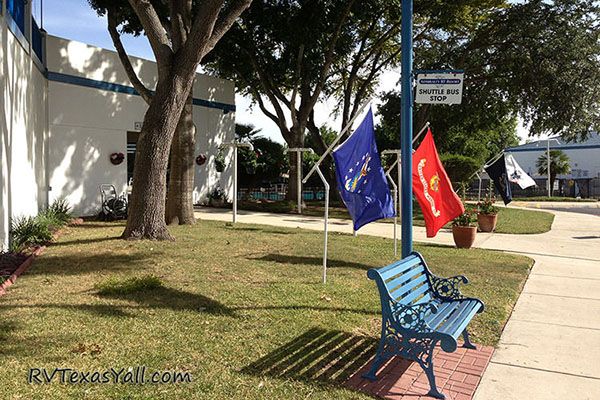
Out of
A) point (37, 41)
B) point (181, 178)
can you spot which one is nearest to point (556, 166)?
point (181, 178)

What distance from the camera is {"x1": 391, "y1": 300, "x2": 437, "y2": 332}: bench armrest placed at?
13.1 ft

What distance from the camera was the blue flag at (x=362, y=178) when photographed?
6.46 m

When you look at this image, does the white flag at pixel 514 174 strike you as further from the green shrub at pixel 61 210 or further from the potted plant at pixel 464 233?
the green shrub at pixel 61 210

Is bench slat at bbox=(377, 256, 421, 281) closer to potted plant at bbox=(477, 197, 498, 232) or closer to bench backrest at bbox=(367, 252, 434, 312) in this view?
bench backrest at bbox=(367, 252, 434, 312)

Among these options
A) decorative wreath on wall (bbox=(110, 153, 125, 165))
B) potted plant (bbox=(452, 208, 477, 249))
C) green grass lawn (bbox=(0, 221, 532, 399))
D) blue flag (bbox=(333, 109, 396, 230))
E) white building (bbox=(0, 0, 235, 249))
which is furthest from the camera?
decorative wreath on wall (bbox=(110, 153, 125, 165))

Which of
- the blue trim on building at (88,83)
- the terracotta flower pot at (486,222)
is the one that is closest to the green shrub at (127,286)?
the terracotta flower pot at (486,222)

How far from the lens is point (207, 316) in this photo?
18.0ft

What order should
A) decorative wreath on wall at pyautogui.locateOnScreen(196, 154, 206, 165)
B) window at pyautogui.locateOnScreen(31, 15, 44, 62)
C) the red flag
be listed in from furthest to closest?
1. decorative wreath on wall at pyautogui.locateOnScreen(196, 154, 206, 165)
2. window at pyautogui.locateOnScreen(31, 15, 44, 62)
3. the red flag

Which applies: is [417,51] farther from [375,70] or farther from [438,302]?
[438,302]

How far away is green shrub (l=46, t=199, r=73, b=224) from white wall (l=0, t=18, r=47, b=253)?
0.40m

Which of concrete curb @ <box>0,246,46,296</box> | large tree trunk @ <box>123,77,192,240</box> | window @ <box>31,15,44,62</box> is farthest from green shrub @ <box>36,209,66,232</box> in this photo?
window @ <box>31,15,44,62</box>

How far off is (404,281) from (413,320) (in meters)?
0.65

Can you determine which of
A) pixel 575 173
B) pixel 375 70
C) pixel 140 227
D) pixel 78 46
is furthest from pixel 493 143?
pixel 140 227

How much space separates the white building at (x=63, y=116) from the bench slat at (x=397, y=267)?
301 inches
